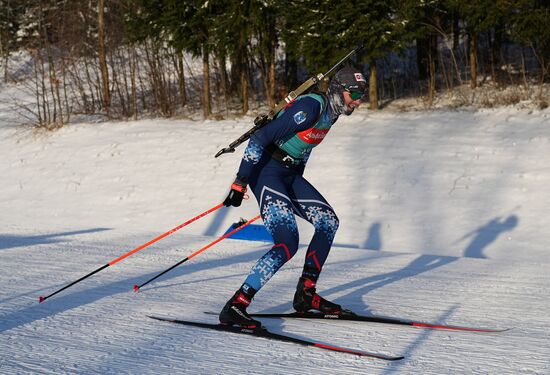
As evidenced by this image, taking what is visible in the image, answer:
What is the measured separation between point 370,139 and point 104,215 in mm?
5306

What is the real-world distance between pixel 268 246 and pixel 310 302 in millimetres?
4013

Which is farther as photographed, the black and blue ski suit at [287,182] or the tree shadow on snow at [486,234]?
the tree shadow on snow at [486,234]

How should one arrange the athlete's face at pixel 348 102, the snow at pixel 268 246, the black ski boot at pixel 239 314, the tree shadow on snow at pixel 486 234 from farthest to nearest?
the tree shadow on snow at pixel 486 234
the athlete's face at pixel 348 102
the black ski boot at pixel 239 314
the snow at pixel 268 246

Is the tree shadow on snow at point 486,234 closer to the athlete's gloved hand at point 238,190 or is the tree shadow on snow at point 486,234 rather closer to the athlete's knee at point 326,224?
the athlete's knee at point 326,224

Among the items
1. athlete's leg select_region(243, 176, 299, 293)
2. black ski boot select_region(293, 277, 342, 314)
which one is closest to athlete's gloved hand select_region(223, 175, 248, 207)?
athlete's leg select_region(243, 176, 299, 293)

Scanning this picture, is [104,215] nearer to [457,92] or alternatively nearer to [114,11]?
[457,92]

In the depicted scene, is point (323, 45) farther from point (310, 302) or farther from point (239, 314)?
point (239, 314)

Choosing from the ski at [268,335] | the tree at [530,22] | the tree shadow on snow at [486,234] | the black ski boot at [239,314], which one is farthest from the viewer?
the tree at [530,22]

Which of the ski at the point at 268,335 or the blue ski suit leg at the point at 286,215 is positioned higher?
the blue ski suit leg at the point at 286,215

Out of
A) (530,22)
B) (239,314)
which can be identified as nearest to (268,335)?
(239,314)

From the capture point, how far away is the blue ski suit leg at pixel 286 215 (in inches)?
169

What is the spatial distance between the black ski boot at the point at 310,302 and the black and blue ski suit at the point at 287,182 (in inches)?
2.9

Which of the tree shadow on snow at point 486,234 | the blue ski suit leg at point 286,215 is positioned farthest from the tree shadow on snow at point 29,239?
the tree shadow on snow at point 486,234

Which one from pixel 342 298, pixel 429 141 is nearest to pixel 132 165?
pixel 429 141
